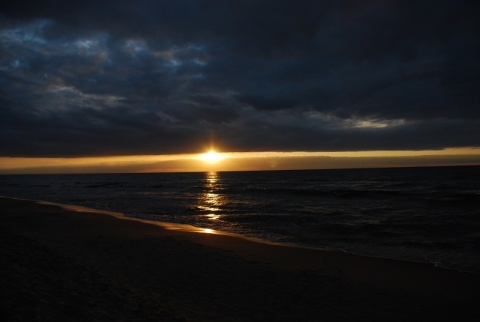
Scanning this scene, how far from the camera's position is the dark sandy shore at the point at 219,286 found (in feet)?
18.2

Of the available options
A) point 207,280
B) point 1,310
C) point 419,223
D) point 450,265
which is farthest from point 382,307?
point 419,223

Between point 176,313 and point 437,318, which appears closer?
point 176,313

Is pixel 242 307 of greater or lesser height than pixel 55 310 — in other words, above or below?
below

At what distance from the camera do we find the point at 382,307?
6.78 metres

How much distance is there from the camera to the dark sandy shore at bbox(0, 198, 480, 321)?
5.55 m

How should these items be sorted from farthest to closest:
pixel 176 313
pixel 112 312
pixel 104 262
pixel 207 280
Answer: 1. pixel 104 262
2. pixel 207 280
3. pixel 176 313
4. pixel 112 312

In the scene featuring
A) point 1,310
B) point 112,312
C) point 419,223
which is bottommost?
point 419,223

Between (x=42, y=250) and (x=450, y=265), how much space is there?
12.9 metres

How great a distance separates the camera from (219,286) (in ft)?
25.5

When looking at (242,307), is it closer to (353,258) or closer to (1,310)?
(1,310)

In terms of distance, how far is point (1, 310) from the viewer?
438cm

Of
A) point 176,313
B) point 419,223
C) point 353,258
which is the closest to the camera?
point 176,313

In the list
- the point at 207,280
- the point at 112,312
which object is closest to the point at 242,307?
the point at 207,280

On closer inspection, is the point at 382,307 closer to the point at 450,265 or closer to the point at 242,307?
the point at 242,307
